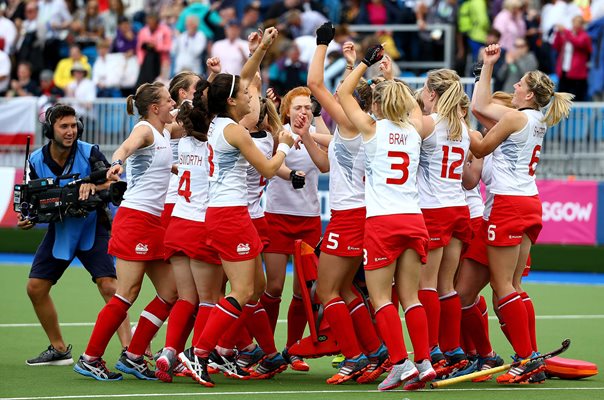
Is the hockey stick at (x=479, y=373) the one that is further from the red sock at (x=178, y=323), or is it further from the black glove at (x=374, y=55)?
the black glove at (x=374, y=55)

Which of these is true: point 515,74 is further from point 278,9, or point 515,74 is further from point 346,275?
point 346,275

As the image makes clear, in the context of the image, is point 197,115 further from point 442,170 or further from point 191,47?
point 191,47

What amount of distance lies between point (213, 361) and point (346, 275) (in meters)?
1.26

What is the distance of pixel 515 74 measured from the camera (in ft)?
62.5

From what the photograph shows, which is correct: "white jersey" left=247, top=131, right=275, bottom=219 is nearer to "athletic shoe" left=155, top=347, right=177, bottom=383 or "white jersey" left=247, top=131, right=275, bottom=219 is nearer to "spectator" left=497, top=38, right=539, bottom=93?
"athletic shoe" left=155, top=347, right=177, bottom=383

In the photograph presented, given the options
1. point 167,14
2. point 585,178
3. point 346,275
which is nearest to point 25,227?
point 346,275

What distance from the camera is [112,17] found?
24422 mm

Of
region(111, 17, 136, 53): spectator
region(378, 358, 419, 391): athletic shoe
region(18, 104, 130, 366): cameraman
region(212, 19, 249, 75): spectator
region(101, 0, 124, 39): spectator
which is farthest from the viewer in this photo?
region(101, 0, 124, 39): spectator

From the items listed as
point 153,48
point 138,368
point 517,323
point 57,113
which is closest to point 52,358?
point 138,368

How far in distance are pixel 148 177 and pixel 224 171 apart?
2.83 ft

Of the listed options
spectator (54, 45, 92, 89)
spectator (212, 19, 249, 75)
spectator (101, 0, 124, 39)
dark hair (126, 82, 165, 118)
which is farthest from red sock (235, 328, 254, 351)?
spectator (101, 0, 124, 39)

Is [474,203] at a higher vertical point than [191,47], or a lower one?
lower

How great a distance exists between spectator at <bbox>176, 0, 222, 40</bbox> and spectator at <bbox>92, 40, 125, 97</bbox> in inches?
51.4

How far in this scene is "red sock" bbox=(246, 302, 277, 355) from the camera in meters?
9.61
